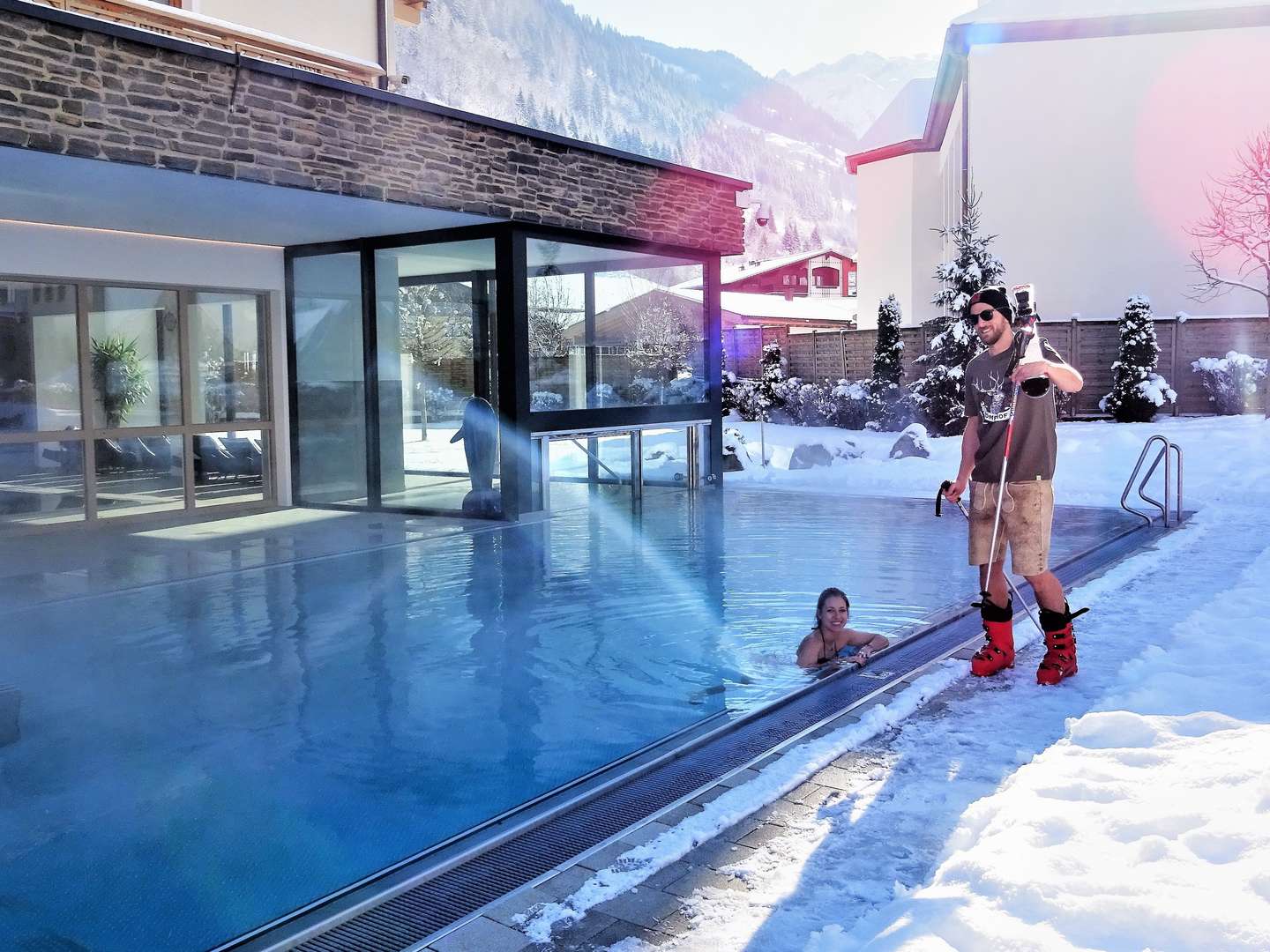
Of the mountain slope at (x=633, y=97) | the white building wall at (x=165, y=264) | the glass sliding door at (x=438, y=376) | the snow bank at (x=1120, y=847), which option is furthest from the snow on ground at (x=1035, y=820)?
the mountain slope at (x=633, y=97)

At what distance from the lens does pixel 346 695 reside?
5488 mm

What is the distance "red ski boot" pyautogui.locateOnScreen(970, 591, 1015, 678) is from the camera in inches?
209

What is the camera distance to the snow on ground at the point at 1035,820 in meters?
2.79

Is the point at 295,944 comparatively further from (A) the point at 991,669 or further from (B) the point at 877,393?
(B) the point at 877,393

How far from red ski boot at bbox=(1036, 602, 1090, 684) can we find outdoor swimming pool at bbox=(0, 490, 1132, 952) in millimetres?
1140

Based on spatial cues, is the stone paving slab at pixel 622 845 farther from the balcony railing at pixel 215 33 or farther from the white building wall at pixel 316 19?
the white building wall at pixel 316 19

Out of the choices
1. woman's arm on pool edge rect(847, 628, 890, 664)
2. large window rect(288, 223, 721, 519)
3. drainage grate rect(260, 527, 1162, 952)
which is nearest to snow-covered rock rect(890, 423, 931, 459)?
large window rect(288, 223, 721, 519)

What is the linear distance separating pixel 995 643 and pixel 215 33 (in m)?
11.1

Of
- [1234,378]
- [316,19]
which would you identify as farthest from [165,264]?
[1234,378]

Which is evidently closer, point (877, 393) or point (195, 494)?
point (195, 494)

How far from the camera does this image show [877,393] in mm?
23391

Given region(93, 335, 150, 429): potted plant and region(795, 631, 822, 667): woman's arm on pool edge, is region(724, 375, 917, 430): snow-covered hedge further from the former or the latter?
region(795, 631, 822, 667): woman's arm on pool edge

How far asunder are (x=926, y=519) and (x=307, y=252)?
7142 millimetres

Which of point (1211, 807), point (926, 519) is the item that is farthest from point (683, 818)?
point (926, 519)
